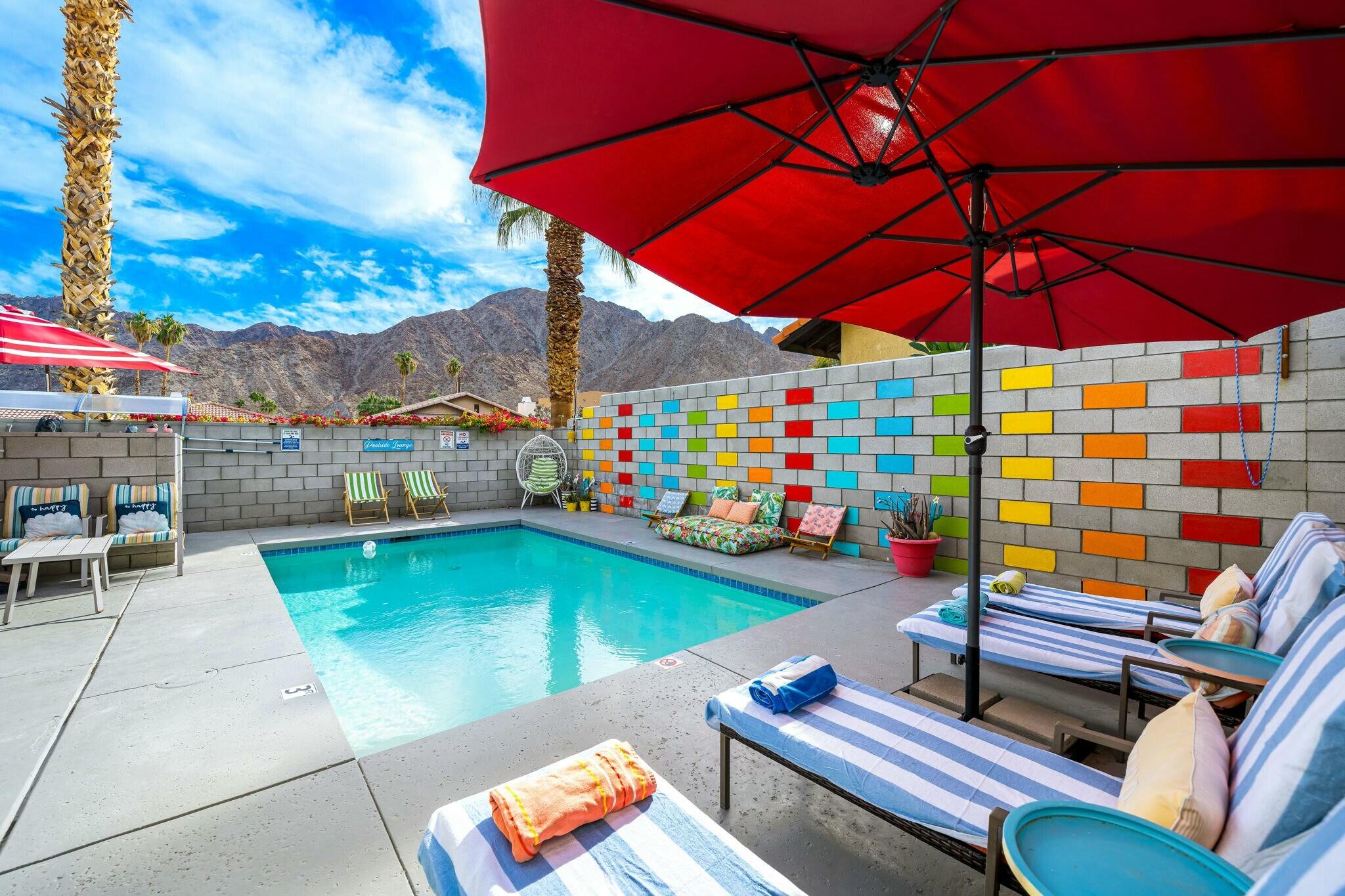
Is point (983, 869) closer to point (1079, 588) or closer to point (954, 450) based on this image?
point (1079, 588)

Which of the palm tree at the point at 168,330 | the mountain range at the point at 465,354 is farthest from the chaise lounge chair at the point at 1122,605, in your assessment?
the mountain range at the point at 465,354

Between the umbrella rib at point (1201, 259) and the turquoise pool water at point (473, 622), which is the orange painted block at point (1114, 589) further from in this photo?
the umbrella rib at point (1201, 259)

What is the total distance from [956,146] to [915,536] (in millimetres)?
3466

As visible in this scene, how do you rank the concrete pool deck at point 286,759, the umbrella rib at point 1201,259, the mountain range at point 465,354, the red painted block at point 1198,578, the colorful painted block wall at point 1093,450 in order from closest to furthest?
the concrete pool deck at point 286,759 < the umbrella rib at point 1201,259 < the colorful painted block wall at point 1093,450 < the red painted block at point 1198,578 < the mountain range at point 465,354

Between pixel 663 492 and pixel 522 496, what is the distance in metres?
3.08

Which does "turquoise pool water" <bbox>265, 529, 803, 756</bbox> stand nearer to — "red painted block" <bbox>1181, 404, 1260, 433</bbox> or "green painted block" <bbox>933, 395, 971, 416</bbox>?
"green painted block" <bbox>933, 395, 971, 416</bbox>

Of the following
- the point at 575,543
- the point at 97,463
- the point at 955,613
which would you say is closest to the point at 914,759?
the point at 955,613

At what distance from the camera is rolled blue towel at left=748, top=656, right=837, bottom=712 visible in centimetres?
165

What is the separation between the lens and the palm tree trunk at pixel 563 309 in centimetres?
948

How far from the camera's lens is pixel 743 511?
6.08m

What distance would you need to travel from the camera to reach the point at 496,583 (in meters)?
5.29

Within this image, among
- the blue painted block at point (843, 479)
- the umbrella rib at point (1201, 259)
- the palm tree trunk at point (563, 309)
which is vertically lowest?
the blue painted block at point (843, 479)

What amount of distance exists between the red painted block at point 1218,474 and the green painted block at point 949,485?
134 cm

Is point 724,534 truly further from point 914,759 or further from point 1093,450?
point 914,759
